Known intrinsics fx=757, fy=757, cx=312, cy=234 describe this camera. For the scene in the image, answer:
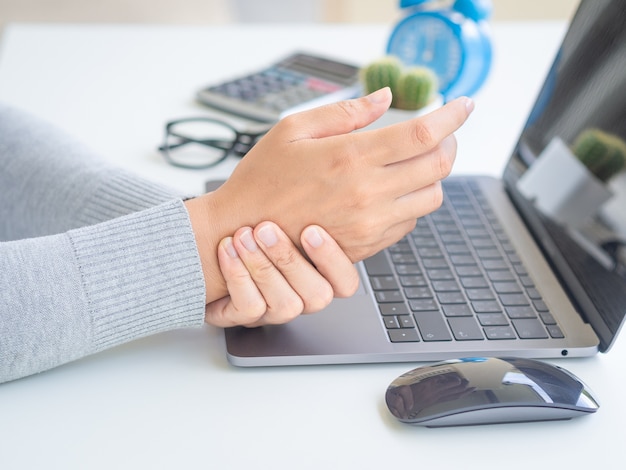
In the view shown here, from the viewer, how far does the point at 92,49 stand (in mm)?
1307

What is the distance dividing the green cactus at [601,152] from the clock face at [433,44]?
38 cm

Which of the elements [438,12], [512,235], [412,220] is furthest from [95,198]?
[438,12]

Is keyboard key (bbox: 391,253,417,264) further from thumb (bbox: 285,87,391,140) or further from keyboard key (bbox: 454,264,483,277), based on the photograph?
thumb (bbox: 285,87,391,140)

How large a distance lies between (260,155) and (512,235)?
12.1 inches

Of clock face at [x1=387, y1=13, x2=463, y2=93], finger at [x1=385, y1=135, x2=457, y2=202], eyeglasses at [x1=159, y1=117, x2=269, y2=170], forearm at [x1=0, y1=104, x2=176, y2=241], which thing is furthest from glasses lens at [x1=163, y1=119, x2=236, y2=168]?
finger at [x1=385, y1=135, x2=457, y2=202]

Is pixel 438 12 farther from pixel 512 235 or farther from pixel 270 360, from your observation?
pixel 270 360

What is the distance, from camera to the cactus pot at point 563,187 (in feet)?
2.27

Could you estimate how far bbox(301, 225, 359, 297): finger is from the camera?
0.59 metres

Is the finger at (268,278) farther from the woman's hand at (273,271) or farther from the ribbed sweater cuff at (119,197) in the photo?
the ribbed sweater cuff at (119,197)

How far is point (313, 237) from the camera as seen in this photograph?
589 millimetres

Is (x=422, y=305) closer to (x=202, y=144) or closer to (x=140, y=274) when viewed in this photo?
(x=140, y=274)

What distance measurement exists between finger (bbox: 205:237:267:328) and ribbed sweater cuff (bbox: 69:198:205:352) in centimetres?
2

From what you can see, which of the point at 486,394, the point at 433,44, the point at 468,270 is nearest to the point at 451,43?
the point at 433,44

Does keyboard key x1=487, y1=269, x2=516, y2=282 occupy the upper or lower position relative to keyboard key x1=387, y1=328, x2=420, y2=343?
lower
